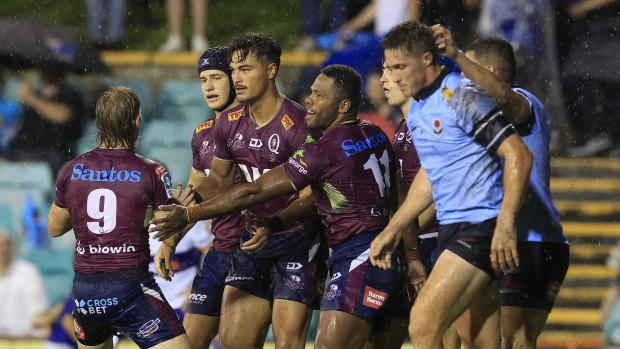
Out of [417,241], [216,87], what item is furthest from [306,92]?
[417,241]

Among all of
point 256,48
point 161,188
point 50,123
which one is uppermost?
point 256,48

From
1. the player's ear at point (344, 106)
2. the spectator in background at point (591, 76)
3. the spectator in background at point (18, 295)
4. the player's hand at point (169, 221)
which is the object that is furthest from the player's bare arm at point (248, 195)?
the spectator in background at point (591, 76)

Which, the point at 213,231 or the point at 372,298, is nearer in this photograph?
the point at 372,298

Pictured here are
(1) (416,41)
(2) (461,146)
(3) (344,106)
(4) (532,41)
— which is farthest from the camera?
(4) (532,41)

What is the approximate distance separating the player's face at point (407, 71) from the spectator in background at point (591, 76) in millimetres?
6945

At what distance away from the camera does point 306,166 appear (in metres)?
6.09

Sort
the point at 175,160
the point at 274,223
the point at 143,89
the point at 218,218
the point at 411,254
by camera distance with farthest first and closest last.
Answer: the point at 143,89 < the point at 175,160 < the point at 218,218 < the point at 274,223 < the point at 411,254

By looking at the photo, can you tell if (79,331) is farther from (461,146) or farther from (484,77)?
(484,77)

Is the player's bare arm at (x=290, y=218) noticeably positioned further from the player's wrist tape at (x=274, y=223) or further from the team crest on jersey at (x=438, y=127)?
the team crest on jersey at (x=438, y=127)

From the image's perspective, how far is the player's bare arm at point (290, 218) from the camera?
6410 millimetres

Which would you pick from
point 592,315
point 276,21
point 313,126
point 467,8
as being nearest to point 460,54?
point 313,126

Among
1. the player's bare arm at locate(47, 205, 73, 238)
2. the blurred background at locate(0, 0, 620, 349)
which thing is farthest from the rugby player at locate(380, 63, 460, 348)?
the blurred background at locate(0, 0, 620, 349)

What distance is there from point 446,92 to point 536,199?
1036 mm

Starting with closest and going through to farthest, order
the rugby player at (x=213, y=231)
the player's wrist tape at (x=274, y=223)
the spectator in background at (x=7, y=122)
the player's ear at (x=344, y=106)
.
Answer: the player's ear at (x=344, y=106), the player's wrist tape at (x=274, y=223), the rugby player at (x=213, y=231), the spectator in background at (x=7, y=122)
